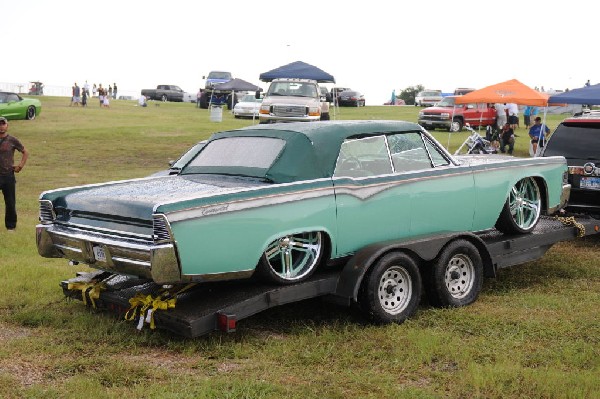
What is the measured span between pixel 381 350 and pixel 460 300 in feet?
5.18

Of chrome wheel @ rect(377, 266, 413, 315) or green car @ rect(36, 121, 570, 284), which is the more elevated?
green car @ rect(36, 121, 570, 284)

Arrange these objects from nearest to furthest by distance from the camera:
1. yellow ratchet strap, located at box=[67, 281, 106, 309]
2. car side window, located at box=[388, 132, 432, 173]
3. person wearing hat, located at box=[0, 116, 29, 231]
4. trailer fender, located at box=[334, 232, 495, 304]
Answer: trailer fender, located at box=[334, 232, 495, 304], yellow ratchet strap, located at box=[67, 281, 106, 309], car side window, located at box=[388, 132, 432, 173], person wearing hat, located at box=[0, 116, 29, 231]

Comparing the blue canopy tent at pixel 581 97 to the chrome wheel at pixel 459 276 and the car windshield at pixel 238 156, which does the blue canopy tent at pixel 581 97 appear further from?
the car windshield at pixel 238 156

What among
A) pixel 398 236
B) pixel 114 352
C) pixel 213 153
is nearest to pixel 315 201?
pixel 398 236

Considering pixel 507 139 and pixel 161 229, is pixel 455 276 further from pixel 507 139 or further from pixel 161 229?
pixel 507 139

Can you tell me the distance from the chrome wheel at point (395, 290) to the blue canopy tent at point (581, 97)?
12.7 meters

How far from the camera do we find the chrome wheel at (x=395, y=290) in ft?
20.6

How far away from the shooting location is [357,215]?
627 centimetres

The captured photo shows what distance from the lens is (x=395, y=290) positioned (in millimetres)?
6379

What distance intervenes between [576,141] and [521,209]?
2.82 meters

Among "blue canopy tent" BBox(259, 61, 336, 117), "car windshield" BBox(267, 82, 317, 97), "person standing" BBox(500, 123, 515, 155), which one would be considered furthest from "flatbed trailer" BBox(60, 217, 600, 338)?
"blue canopy tent" BBox(259, 61, 336, 117)

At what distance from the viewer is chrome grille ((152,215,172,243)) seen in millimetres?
5172

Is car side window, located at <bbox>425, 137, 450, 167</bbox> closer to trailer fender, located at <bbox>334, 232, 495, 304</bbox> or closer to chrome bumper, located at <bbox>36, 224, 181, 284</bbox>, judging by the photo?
trailer fender, located at <bbox>334, 232, 495, 304</bbox>

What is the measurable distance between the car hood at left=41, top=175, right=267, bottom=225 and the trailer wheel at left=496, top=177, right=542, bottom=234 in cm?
296
